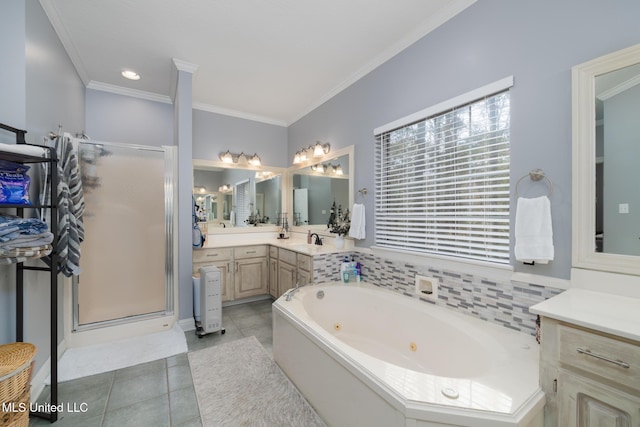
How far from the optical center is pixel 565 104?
4.82 ft

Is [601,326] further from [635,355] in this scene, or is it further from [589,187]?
[589,187]

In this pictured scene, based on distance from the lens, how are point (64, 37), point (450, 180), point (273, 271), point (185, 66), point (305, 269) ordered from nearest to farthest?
point (450, 180) → point (64, 37) → point (185, 66) → point (305, 269) → point (273, 271)

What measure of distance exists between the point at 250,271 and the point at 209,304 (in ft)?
3.23

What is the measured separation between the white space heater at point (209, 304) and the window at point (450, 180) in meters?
1.76

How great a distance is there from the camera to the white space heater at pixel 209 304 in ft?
8.78

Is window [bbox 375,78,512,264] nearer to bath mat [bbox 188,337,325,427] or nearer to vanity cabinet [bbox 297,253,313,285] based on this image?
vanity cabinet [bbox 297,253,313,285]

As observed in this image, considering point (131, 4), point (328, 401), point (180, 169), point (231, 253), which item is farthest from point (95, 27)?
point (328, 401)

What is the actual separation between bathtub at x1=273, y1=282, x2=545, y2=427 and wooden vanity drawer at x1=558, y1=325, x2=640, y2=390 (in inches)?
8.6

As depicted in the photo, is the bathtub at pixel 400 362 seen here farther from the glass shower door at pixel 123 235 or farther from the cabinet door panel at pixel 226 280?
the glass shower door at pixel 123 235

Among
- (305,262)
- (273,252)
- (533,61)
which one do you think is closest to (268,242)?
(273,252)

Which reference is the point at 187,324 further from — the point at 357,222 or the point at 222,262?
the point at 357,222

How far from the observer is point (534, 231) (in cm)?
152

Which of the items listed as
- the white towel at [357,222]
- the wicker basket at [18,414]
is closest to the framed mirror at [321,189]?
the white towel at [357,222]

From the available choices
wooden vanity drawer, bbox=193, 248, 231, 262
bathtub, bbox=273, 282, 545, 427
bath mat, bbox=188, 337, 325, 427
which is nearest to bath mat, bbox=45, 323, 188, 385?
bath mat, bbox=188, 337, 325, 427
